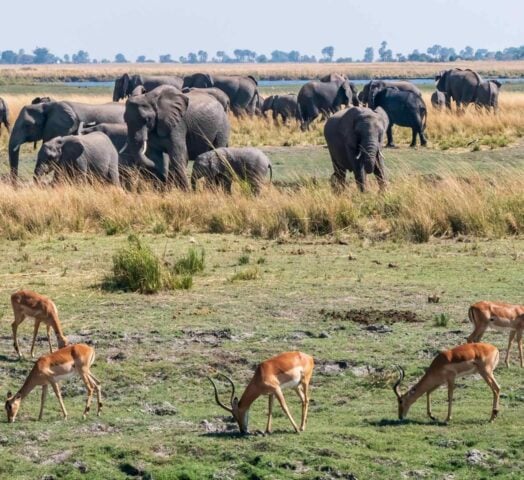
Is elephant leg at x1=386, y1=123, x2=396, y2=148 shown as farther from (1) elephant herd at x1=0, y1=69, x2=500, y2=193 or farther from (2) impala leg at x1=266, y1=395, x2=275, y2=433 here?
(2) impala leg at x1=266, y1=395, x2=275, y2=433

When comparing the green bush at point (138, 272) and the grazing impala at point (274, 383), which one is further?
the green bush at point (138, 272)

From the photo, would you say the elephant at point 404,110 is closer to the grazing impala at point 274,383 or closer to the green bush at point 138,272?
the green bush at point 138,272

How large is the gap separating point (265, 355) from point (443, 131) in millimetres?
22928

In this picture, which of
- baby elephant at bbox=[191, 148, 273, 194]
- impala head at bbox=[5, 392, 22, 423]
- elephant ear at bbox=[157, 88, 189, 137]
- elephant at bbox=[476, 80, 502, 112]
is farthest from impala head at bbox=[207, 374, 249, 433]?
elephant at bbox=[476, 80, 502, 112]

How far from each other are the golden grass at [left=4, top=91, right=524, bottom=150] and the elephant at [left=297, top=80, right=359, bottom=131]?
84 centimetres

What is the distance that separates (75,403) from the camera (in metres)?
10.1

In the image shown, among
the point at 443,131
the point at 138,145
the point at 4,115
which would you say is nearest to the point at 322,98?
the point at 443,131

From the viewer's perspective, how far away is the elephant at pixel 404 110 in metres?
31.2

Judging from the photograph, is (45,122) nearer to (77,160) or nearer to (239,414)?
(77,160)

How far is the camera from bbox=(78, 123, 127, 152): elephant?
940 inches

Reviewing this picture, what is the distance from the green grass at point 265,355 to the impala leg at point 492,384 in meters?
0.09

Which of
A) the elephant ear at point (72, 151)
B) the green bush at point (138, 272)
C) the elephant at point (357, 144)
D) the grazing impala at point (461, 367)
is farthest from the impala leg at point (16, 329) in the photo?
the elephant at point (357, 144)

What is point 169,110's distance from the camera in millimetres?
22922

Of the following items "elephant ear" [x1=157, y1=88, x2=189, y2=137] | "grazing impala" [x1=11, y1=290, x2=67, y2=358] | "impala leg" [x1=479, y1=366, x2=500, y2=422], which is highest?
"elephant ear" [x1=157, y1=88, x2=189, y2=137]
